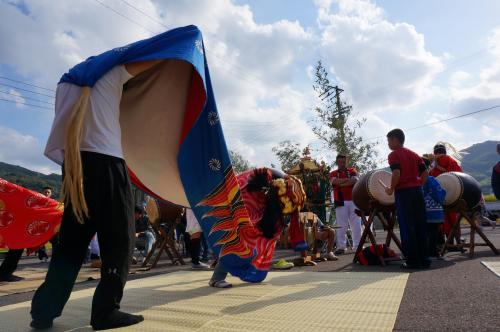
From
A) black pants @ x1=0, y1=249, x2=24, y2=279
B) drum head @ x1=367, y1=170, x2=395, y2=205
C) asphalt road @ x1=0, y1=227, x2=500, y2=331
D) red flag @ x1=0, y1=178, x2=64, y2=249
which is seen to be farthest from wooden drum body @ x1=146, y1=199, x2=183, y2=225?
drum head @ x1=367, y1=170, x2=395, y2=205

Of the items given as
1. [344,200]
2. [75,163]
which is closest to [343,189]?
[344,200]

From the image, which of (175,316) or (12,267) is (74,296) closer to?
(175,316)

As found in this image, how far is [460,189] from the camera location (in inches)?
225

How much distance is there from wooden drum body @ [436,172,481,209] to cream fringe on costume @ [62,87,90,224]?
523 centimetres

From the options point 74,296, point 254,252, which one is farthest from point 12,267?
point 254,252

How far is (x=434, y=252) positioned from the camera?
18.5ft

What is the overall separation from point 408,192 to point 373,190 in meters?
0.66

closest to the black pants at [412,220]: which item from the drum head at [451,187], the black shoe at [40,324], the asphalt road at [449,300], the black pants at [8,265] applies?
the asphalt road at [449,300]

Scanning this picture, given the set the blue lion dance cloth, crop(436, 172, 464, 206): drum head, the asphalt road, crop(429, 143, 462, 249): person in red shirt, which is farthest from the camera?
crop(429, 143, 462, 249): person in red shirt

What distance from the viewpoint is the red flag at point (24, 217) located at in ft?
16.5

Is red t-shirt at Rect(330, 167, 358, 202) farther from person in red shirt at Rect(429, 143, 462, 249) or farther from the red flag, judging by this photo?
the red flag

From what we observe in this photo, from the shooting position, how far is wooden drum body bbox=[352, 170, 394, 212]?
5367 mm

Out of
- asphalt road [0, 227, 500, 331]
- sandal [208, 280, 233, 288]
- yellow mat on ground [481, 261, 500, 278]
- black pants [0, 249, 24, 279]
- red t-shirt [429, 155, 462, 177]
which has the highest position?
red t-shirt [429, 155, 462, 177]

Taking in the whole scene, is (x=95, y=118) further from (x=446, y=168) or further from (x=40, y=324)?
(x=446, y=168)
